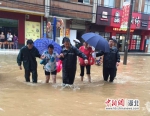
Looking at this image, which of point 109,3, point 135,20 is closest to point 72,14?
point 109,3

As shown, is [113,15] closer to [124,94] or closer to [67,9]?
[67,9]

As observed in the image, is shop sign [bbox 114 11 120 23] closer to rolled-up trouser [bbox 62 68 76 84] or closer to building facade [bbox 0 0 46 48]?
building facade [bbox 0 0 46 48]

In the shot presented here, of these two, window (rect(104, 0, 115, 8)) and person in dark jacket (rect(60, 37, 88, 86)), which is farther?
window (rect(104, 0, 115, 8))

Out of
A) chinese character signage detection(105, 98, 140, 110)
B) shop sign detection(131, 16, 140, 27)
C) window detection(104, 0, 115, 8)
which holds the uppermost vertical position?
window detection(104, 0, 115, 8)

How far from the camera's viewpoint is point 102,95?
5.68 meters

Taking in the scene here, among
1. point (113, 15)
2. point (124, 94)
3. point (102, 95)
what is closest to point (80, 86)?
point (102, 95)

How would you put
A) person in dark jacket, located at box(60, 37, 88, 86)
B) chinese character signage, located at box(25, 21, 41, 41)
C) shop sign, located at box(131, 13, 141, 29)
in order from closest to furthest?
person in dark jacket, located at box(60, 37, 88, 86) < chinese character signage, located at box(25, 21, 41, 41) < shop sign, located at box(131, 13, 141, 29)

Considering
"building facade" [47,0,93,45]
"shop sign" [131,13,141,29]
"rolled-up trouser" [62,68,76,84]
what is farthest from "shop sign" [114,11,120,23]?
"rolled-up trouser" [62,68,76,84]

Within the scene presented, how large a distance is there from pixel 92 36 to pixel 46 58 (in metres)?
1.60

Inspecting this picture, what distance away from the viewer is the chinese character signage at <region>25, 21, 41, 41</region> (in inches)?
780

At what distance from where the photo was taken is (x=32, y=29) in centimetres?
2012

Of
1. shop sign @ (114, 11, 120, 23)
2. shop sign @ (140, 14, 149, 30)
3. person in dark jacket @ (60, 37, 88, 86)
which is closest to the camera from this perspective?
person in dark jacket @ (60, 37, 88, 86)

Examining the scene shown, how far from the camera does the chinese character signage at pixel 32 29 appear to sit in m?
19.8

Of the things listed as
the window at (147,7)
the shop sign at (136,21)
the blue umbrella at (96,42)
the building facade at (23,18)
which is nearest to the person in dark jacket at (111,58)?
the blue umbrella at (96,42)
